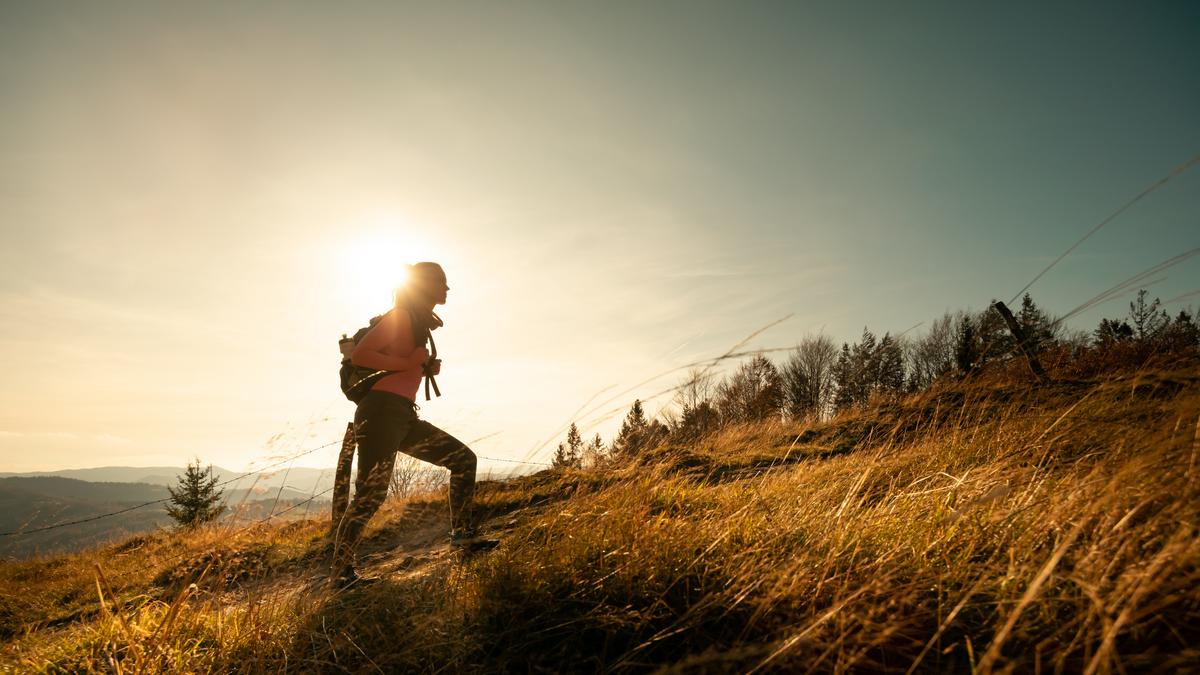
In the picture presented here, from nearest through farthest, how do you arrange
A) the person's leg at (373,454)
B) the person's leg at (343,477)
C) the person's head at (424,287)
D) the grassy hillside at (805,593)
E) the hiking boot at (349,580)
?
the grassy hillside at (805,593) → the hiking boot at (349,580) → the person's leg at (373,454) → the person's leg at (343,477) → the person's head at (424,287)

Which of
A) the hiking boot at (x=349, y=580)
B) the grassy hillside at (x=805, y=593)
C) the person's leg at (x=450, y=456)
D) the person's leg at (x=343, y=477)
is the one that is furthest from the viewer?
the person's leg at (x=450, y=456)

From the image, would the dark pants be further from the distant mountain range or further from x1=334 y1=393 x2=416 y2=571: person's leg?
the distant mountain range

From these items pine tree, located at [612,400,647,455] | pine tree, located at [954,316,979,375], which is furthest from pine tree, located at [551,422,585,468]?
pine tree, located at [954,316,979,375]

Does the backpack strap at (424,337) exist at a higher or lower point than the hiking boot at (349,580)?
higher

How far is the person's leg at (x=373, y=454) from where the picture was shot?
311 centimetres

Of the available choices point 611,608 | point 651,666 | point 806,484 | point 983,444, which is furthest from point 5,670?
point 983,444

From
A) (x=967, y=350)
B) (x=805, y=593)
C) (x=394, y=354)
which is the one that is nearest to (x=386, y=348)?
(x=394, y=354)

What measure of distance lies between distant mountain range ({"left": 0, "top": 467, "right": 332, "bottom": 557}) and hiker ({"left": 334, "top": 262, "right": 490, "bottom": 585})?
0.37 meters

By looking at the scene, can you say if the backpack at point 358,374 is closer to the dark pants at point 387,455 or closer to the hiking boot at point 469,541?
the dark pants at point 387,455

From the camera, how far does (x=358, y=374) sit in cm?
369

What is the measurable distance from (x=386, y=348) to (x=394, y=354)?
7 cm

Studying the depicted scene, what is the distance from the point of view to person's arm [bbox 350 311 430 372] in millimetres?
3480

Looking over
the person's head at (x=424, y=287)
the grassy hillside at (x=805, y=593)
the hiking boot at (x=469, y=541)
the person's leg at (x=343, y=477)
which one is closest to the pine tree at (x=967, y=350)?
the grassy hillside at (x=805, y=593)

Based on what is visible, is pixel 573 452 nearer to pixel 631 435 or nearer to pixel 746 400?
pixel 631 435
